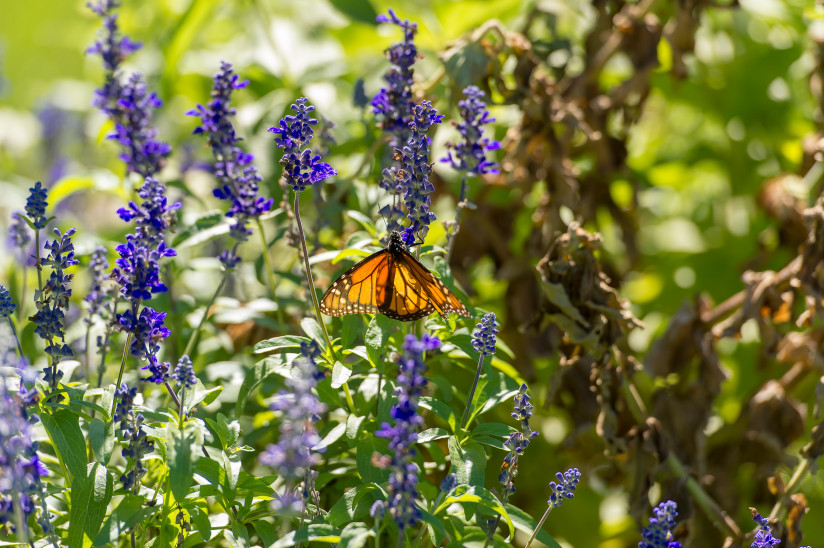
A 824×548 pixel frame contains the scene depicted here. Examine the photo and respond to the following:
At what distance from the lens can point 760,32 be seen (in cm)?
441

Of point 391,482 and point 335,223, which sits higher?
point 335,223

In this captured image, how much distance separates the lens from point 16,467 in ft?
4.42

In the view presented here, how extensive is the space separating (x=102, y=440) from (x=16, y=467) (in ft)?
0.76

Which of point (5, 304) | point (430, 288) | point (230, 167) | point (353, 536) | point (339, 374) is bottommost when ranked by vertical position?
point (353, 536)

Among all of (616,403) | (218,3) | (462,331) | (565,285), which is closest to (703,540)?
(616,403)

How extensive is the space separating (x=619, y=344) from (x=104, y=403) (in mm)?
1477

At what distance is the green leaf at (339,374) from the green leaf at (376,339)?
0.22ft

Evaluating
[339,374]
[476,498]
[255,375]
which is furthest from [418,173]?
[476,498]

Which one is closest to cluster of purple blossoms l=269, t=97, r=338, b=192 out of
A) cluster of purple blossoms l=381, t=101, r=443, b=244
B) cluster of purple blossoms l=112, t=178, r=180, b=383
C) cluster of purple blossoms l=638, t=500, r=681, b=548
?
cluster of purple blossoms l=381, t=101, r=443, b=244

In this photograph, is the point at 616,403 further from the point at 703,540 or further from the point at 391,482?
the point at 391,482

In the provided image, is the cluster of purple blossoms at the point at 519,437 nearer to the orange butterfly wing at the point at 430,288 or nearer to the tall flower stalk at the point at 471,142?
the orange butterfly wing at the point at 430,288

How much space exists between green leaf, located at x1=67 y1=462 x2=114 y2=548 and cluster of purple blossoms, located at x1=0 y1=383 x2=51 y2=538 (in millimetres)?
51

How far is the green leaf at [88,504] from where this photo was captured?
155 centimetres

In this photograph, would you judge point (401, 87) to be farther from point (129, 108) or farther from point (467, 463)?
point (467, 463)
